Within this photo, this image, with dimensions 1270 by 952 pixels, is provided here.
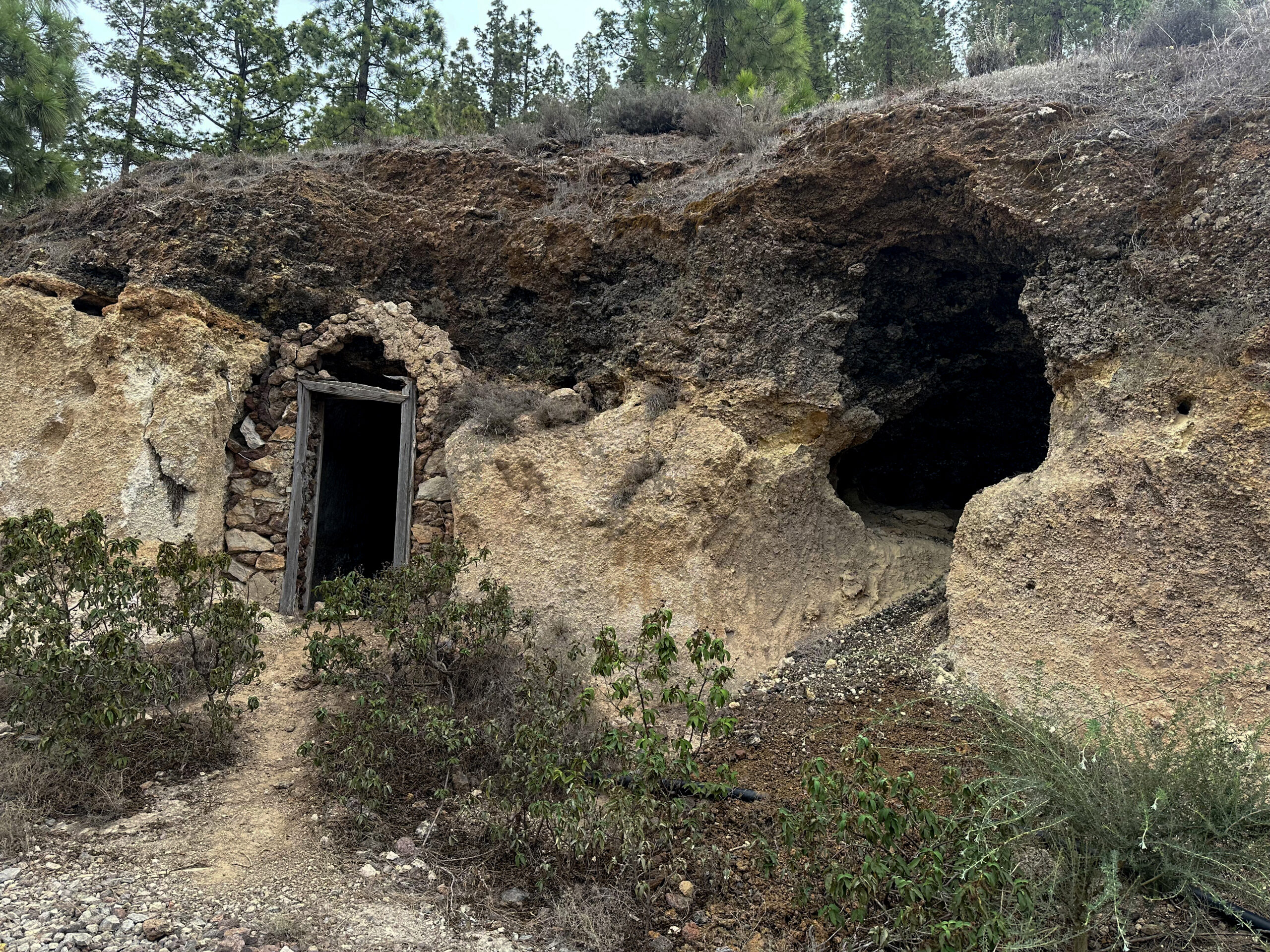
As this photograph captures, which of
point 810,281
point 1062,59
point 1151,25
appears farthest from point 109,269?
point 1151,25

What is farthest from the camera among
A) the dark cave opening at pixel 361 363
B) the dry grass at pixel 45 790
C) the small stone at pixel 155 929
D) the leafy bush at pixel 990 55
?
the leafy bush at pixel 990 55

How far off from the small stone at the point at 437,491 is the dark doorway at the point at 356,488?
101cm

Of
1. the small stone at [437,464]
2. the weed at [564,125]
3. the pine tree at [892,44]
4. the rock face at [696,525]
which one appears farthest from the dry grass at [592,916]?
the pine tree at [892,44]

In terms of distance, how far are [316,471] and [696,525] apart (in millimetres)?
3426

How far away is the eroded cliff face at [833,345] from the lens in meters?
4.13

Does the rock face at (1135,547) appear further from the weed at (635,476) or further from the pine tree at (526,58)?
the pine tree at (526,58)

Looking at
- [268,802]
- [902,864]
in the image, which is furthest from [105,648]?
[902,864]

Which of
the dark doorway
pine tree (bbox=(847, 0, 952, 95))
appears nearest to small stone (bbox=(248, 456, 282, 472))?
the dark doorway

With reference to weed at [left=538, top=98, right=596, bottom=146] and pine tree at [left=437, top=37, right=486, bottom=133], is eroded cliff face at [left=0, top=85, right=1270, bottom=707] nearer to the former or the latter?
weed at [left=538, top=98, right=596, bottom=146]

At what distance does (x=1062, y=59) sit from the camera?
6.44m

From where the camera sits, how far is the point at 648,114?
336 inches

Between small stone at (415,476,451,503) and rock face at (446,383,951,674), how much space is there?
56cm

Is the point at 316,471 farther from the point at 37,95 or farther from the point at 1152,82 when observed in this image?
the point at 1152,82

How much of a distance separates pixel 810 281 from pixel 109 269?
5566mm
